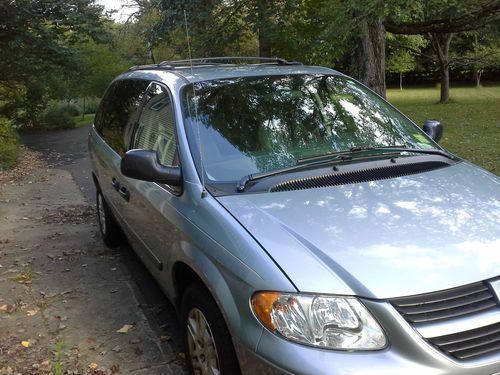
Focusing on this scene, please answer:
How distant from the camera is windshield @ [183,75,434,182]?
3.20 meters

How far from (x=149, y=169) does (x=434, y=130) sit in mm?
2203

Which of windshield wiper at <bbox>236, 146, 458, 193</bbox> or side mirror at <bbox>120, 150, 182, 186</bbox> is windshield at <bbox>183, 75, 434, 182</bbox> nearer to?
windshield wiper at <bbox>236, 146, 458, 193</bbox>

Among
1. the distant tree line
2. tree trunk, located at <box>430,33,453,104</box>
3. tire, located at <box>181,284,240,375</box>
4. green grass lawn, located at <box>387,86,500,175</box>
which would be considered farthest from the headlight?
tree trunk, located at <box>430,33,453,104</box>

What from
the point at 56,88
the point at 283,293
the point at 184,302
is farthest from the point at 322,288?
the point at 56,88

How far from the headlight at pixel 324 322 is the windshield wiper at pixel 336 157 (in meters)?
0.88

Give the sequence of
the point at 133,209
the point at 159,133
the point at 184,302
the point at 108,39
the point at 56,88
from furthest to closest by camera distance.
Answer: the point at 56,88, the point at 108,39, the point at 133,209, the point at 159,133, the point at 184,302

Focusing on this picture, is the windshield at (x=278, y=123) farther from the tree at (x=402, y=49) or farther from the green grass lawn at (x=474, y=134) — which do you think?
the tree at (x=402, y=49)

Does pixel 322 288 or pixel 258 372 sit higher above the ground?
pixel 322 288

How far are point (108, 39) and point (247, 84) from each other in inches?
534

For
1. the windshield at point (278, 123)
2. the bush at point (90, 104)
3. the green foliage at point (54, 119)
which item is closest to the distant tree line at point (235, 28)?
the green foliage at point (54, 119)

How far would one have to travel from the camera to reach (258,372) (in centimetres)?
220

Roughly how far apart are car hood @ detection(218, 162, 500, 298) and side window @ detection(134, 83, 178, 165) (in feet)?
2.83

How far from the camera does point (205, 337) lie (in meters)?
2.72

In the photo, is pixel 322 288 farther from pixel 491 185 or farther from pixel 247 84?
pixel 247 84
